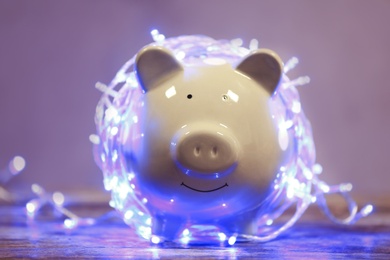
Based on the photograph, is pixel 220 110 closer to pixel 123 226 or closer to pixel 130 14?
pixel 123 226

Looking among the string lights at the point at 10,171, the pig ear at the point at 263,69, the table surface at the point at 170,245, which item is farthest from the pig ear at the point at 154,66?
the string lights at the point at 10,171

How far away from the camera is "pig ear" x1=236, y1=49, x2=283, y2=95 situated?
5.07ft

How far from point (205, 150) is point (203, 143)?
2 centimetres

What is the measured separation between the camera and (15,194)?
9.43ft

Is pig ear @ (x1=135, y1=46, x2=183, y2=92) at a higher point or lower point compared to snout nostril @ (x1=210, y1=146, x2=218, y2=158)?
higher

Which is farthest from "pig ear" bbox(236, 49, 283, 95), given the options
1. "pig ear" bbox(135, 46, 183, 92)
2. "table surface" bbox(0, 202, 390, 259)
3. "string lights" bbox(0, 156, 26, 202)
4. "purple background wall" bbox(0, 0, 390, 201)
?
"string lights" bbox(0, 156, 26, 202)

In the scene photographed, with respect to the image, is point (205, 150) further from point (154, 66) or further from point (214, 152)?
point (154, 66)

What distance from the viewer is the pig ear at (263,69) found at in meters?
1.54

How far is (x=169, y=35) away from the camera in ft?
9.20

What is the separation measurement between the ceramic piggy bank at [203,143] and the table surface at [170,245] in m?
0.09

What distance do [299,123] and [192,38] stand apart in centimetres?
37

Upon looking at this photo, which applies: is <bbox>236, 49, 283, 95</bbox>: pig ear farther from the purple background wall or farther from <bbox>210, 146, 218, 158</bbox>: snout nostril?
the purple background wall

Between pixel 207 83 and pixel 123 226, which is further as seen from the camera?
pixel 123 226

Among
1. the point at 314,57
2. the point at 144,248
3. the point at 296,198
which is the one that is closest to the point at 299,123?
the point at 296,198
